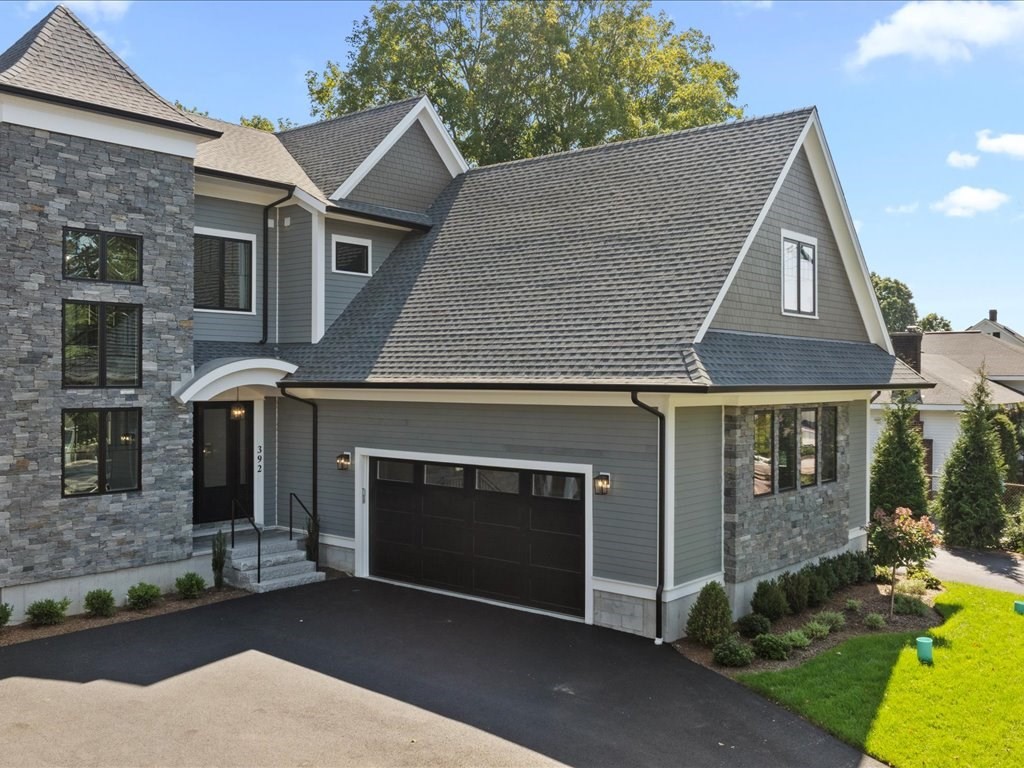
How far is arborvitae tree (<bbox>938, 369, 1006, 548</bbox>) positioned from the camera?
1848 cm

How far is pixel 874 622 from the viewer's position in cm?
1171

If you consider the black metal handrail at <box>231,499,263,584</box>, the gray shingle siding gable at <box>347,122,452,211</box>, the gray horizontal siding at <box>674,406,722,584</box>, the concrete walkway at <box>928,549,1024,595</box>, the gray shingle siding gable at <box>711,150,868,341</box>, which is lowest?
the concrete walkway at <box>928,549,1024,595</box>

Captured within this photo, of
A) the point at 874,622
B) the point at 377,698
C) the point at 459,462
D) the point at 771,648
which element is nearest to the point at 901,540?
the point at 874,622

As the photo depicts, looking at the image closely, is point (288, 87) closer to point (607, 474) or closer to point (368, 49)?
point (368, 49)

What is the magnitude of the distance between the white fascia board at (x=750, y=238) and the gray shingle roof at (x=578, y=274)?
0.08 m

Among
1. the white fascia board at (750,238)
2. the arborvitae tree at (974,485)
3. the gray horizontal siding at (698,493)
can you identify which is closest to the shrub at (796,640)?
the gray horizontal siding at (698,493)

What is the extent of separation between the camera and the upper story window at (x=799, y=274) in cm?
1355

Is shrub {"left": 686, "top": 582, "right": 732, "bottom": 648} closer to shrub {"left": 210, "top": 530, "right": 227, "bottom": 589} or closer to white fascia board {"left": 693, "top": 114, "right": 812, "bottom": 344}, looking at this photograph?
white fascia board {"left": 693, "top": 114, "right": 812, "bottom": 344}

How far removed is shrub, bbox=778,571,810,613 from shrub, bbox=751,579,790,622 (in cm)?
45

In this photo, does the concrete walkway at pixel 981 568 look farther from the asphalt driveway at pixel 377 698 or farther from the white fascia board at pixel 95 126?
the white fascia board at pixel 95 126

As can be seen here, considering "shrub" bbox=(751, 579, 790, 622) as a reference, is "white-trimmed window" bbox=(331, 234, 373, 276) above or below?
above

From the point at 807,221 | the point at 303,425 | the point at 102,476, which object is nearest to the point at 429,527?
the point at 303,425

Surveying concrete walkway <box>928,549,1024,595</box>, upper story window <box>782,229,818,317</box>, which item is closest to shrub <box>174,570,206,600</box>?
upper story window <box>782,229,818,317</box>

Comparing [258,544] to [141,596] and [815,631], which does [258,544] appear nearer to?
[141,596]
